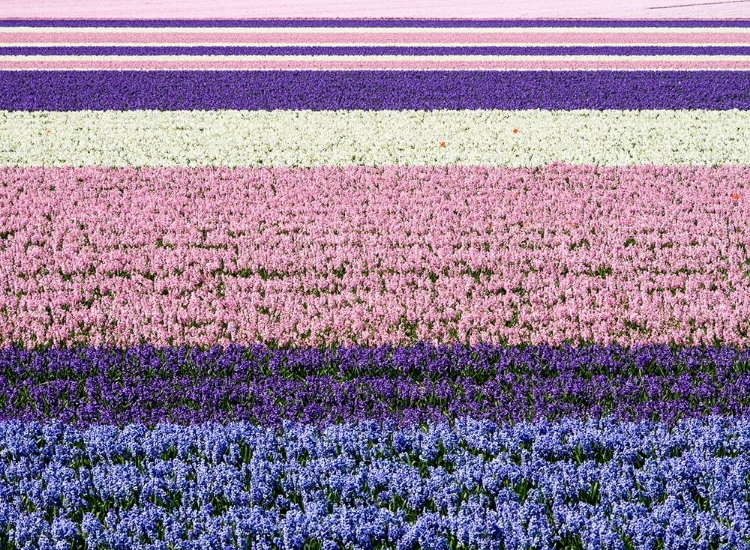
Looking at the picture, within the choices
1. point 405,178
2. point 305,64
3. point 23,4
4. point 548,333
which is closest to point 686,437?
point 548,333

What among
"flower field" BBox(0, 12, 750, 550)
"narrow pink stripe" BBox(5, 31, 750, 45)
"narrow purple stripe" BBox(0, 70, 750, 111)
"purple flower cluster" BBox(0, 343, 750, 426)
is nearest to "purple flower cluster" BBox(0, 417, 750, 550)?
"flower field" BBox(0, 12, 750, 550)

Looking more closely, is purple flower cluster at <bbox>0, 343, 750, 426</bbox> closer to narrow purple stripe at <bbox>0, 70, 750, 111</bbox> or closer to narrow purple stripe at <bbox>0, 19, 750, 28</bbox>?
narrow purple stripe at <bbox>0, 70, 750, 111</bbox>

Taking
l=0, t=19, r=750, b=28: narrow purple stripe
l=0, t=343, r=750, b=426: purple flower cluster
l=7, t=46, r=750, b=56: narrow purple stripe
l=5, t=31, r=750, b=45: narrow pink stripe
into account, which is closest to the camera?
l=0, t=343, r=750, b=426: purple flower cluster

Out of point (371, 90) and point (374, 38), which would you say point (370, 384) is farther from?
point (374, 38)

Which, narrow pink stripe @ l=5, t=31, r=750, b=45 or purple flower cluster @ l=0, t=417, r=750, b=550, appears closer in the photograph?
purple flower cluster @ l=0, t=417, r=750, b=550

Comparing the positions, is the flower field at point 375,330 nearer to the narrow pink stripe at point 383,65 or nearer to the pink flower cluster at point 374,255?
the pink flower cluster at point 374,255

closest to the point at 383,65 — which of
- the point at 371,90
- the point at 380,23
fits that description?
the point at 371,90

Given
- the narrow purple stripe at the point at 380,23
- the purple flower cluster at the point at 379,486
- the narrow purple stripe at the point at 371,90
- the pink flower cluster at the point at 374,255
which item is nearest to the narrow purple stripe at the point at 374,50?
the narrow purple stripe at the point at 371,90
